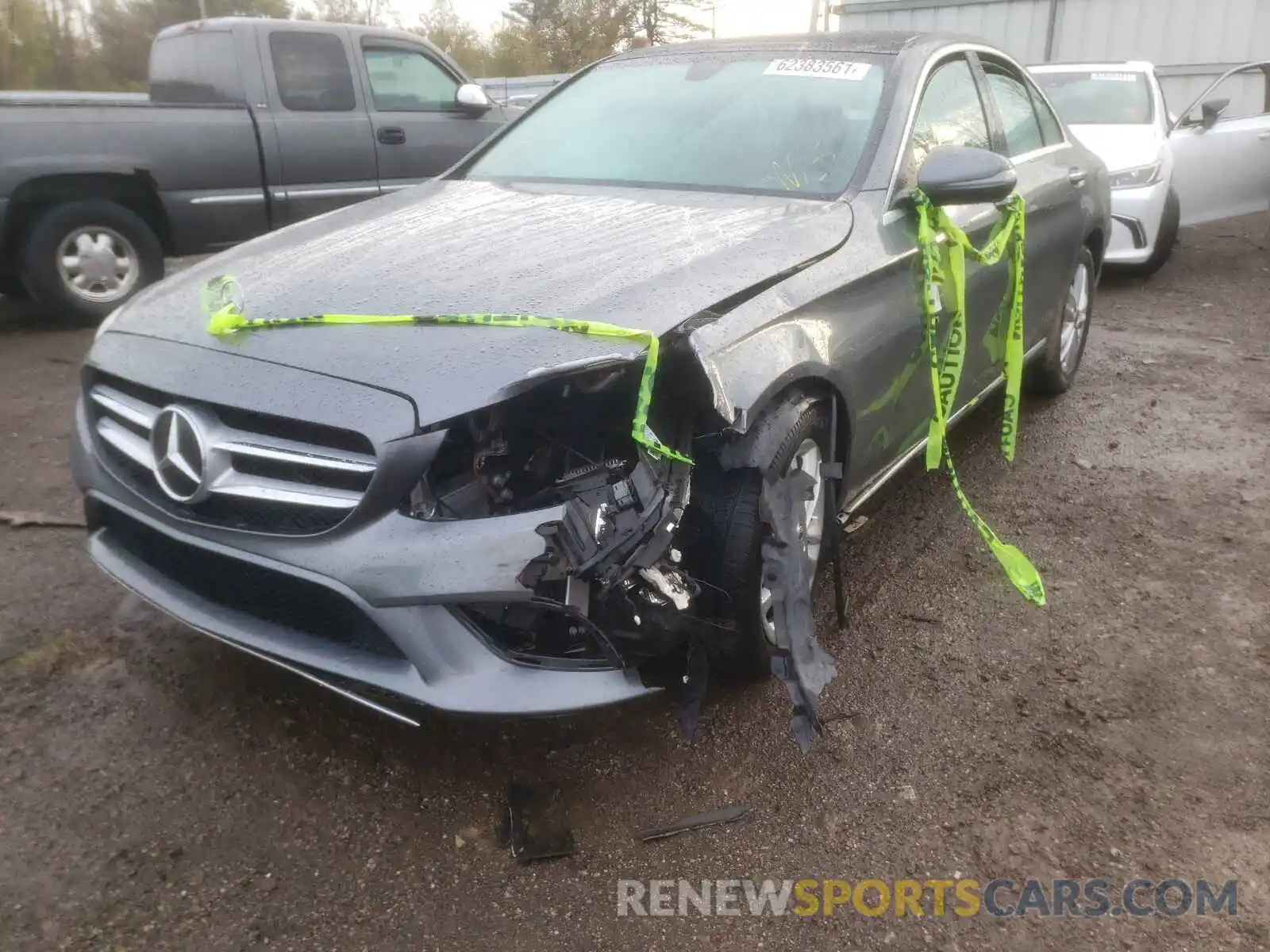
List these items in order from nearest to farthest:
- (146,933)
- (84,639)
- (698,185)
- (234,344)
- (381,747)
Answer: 1. (146,933)
2. (234,344)
3. (381,747)
4. (84,639)
5. (698,185)

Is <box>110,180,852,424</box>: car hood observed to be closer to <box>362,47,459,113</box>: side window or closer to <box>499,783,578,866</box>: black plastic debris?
<box>499,783,578,866</box>: black plastic debris

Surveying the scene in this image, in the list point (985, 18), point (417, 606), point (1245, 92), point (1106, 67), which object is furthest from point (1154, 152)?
point (985, 18)

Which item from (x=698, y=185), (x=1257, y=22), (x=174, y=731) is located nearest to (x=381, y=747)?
(x=174, y=731)

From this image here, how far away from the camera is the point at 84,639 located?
9.49ft

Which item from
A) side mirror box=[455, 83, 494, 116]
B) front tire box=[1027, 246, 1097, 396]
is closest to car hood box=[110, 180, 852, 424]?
front tire box=[1027, 246, 1097, 396]

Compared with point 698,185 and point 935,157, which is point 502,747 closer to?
point 698,185

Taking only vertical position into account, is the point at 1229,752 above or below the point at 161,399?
below

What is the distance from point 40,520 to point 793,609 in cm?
276

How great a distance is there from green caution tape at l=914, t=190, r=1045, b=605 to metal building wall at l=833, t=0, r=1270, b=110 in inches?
440

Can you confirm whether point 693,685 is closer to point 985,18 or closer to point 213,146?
point 213,146

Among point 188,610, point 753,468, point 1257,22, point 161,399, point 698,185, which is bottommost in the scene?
point 188,610

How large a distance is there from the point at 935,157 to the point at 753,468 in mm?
1269

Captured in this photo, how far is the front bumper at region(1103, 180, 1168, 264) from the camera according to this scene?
7.41 meters

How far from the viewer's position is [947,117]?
3.54 metres
